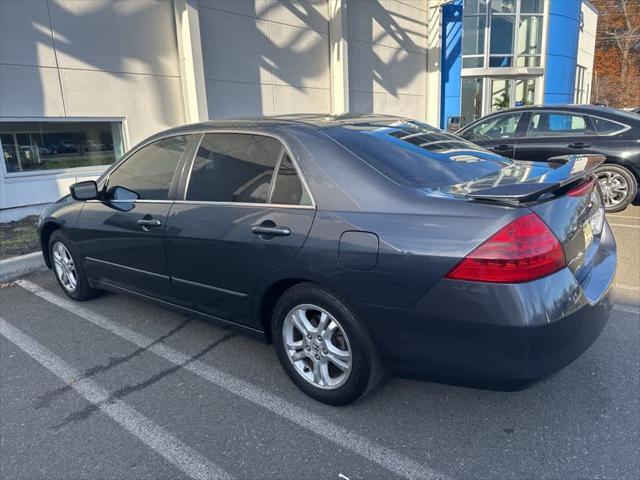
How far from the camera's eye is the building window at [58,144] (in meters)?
7.93

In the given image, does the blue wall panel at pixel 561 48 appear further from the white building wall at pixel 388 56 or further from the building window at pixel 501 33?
the white building wall at pixel 388 56

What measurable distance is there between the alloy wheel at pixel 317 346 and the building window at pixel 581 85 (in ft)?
94.5

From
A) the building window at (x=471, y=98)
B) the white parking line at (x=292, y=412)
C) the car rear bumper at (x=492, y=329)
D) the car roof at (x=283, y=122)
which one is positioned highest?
the building window at (x=471, y=98)

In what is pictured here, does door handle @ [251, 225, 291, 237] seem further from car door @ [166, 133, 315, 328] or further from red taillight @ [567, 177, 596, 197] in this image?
red taillight @ [567, 177, 596, 197]

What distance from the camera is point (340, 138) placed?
2.85 metres

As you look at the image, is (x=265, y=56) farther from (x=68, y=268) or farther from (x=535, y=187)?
(x=535, y=187)

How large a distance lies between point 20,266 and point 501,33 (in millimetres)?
20813

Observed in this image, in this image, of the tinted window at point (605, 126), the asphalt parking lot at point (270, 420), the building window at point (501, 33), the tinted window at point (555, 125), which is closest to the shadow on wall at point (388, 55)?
the building window at point (501, 33)

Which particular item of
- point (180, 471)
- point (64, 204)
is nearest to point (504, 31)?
point (64, 204)

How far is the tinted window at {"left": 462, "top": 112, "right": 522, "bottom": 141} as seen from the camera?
760cm

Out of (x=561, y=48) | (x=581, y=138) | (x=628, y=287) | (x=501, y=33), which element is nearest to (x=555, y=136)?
(x=581, y=138)

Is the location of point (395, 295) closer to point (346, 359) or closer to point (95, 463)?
point (346, 359)

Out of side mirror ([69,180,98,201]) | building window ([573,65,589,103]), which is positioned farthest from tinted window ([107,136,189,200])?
building window ([573,65,589,103])

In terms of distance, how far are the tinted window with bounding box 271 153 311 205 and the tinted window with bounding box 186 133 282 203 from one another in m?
0.08
